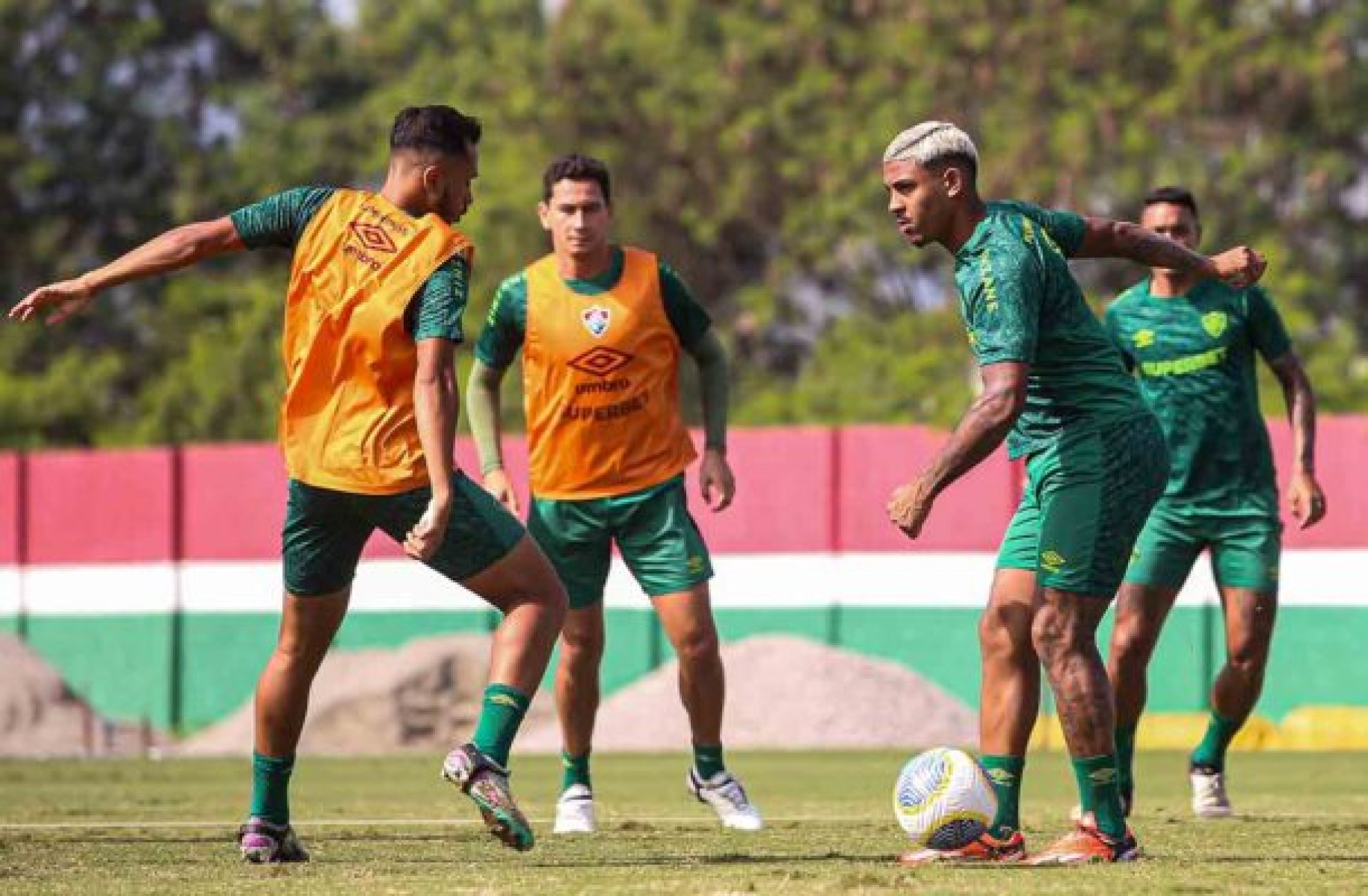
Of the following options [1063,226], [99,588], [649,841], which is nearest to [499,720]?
[649,841]

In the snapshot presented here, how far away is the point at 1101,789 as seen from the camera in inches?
323

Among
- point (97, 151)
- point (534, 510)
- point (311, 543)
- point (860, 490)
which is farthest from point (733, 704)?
point (97, 151)

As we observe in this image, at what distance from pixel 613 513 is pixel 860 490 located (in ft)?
46.5

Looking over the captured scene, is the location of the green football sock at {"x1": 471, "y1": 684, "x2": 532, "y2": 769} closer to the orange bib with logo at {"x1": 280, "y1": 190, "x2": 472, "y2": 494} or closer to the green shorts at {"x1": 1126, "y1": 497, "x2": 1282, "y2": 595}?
the orange bib with logo at {"x1": 280, "y1": 190, "x2": 472, "y2": 494}

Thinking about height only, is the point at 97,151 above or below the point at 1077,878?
above

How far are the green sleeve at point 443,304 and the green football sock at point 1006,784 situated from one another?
2.08 m

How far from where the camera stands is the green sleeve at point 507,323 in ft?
36.0

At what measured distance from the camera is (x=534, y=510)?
36.3 feet

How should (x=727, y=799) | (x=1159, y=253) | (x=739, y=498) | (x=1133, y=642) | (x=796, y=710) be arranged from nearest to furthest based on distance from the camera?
(x=1159, y=253) → (x=727, y=799) → (x=1133, y=642) → (x=796, y=710) → (x=739, y=498)

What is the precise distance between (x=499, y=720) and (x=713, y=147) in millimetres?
33404

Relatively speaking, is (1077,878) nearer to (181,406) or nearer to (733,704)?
(733,704)

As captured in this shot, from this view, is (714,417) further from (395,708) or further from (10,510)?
(10,510)

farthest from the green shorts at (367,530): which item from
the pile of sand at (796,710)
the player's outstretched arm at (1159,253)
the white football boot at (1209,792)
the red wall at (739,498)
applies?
the red wall at (739,498)

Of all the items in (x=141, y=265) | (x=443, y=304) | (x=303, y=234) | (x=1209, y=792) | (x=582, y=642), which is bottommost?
(x=1209, y=792)
